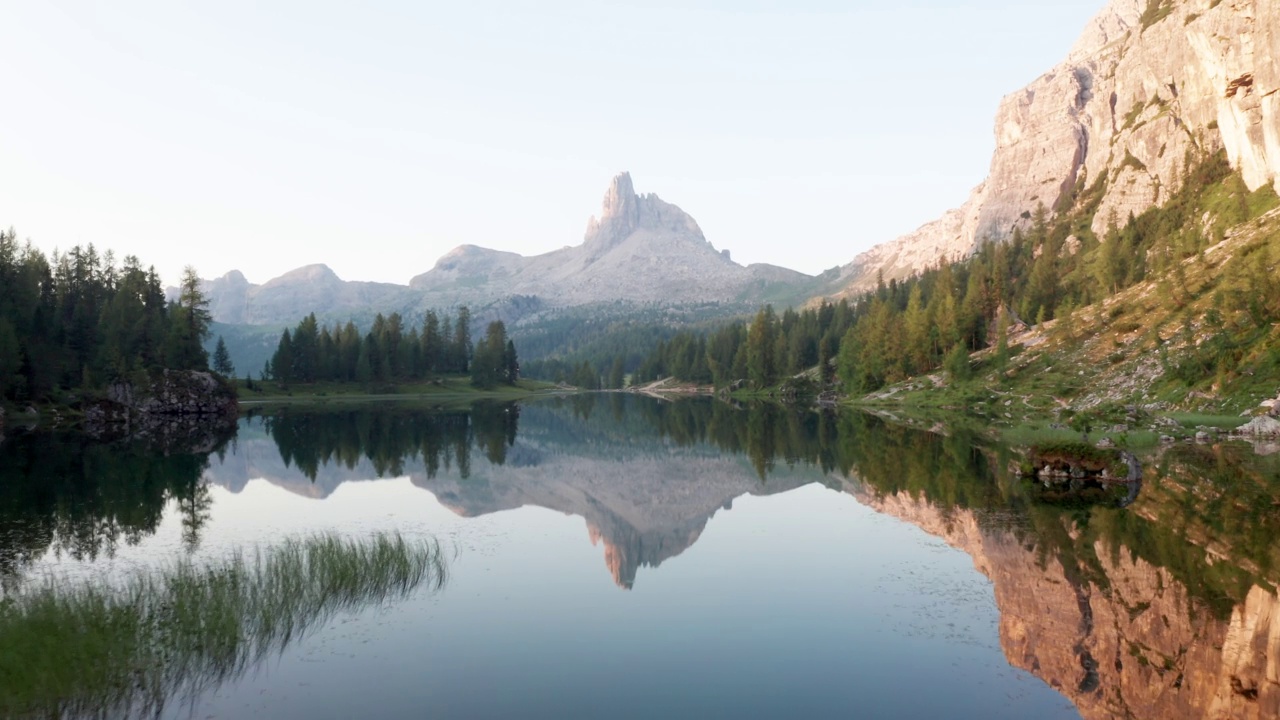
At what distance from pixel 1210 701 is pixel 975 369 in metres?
113

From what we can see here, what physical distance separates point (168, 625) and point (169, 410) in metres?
113

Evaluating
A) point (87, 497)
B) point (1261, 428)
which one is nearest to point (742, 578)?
point (87, 497)

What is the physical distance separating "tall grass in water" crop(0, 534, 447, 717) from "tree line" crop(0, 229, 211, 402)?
303ft

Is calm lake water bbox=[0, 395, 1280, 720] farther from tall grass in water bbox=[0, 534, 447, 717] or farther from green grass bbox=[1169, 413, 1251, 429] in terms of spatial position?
green grass bbox=[1169, 413, 1251, 429]

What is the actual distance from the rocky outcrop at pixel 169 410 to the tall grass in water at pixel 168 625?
209ft

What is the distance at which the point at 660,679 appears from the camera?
59.7ft

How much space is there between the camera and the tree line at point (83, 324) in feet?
335

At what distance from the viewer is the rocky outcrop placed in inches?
3556

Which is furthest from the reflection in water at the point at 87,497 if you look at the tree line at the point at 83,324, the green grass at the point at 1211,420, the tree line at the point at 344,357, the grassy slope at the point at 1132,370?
the tree line at the point at 344,357

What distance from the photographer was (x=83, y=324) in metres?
118

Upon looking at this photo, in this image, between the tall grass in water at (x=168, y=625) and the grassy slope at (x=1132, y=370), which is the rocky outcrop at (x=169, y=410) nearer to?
the tall grass in water at (x=168, y=625)

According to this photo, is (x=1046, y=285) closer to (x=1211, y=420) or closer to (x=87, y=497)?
(x=1211, y=420)

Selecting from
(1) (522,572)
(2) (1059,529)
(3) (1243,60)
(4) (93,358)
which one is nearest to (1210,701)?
(2) (1059,529)

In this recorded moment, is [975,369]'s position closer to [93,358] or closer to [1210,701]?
[1210,701]
